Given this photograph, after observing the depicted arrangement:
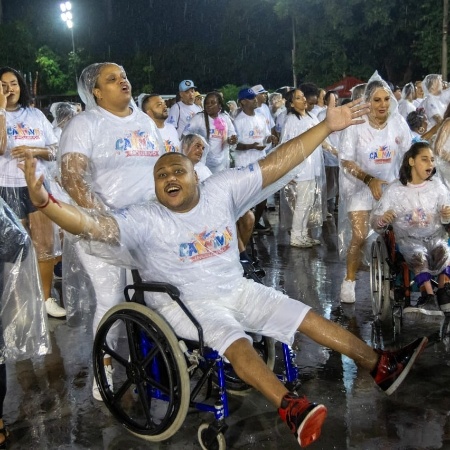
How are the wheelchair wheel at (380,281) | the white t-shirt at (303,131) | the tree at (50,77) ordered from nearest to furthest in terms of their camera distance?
the wheelchair wheel at (380,281) < the white t-shirt at (303,131) < the tree at (50,77)

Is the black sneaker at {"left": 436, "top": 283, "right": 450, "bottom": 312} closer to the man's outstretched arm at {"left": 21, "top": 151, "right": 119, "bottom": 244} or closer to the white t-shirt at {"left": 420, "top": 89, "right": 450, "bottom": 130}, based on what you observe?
the man's outstretched arm at {"left": 21, "top": 151, "right": 119, "bottom": 244}

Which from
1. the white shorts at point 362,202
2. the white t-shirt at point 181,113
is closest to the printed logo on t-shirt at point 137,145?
the white shorts at point 362,202

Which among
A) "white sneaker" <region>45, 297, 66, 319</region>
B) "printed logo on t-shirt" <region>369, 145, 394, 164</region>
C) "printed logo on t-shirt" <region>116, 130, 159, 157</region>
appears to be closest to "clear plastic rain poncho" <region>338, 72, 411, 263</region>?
"printed logo on t-shirt" <region>369, 145, 394, 164</region>

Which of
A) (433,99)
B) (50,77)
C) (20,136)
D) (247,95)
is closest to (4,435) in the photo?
(20,136)

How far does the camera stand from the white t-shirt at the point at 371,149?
540cm

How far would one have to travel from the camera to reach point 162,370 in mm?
3312

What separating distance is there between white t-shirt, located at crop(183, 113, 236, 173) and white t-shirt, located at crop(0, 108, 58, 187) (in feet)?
9.10

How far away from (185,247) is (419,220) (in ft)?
6.00

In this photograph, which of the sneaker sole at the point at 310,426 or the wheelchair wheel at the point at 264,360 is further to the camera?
the wheelchair wheel at the point at 264,360

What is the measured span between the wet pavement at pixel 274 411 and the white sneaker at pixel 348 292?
40cm

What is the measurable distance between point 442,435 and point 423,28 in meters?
22.5

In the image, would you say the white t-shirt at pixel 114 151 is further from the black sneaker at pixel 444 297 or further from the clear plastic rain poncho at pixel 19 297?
the black sneaker at pixel 444 297

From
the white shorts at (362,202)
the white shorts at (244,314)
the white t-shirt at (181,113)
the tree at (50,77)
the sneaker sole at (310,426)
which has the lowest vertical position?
the sneaker sole at (310,426)

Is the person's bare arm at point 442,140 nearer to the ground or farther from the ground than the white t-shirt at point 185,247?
farther from the ground
